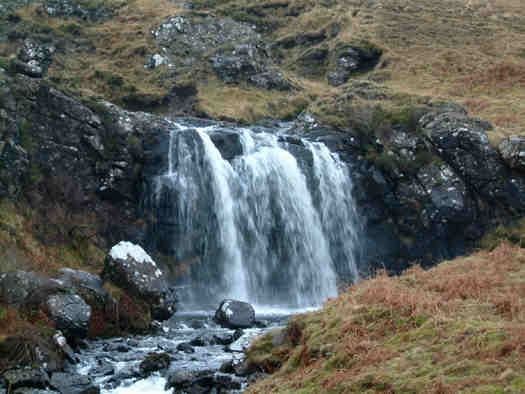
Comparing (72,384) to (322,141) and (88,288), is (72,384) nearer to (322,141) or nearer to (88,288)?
(88,288)

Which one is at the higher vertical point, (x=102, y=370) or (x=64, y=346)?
(x=64, y=346)

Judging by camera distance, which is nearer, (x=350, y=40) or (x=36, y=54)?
(x=36, y=54)

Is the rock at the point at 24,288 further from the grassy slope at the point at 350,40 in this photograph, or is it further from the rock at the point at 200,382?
the grassy slope at the point at 350,40

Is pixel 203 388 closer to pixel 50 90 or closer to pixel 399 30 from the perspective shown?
pixel 50 90

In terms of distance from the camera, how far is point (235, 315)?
1527cm

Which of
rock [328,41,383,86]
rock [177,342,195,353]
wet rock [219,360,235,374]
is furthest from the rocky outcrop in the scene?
wet rock [219,360,235,374]

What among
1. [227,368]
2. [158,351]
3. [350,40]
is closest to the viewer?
[227,368]

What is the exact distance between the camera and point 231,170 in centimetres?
2344

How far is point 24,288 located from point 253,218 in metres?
12.4

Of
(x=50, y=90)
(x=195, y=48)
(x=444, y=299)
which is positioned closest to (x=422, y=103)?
(x=195, y=48)

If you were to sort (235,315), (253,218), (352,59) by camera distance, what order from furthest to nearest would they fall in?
1. (352,59)
2. (253,218)
3. (235,315)

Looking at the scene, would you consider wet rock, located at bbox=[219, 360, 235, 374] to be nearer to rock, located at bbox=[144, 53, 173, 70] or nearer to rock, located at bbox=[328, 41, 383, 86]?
rock, located at bbox=[144, 53, 173, 70]

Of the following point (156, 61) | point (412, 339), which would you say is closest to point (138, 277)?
point (412, 339)

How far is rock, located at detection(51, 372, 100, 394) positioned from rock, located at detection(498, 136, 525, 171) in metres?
22.7
